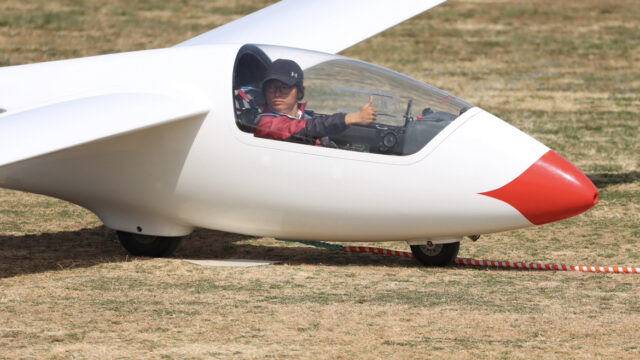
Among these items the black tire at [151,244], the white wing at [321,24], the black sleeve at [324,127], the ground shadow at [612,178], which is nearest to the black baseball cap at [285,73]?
the black sleeve at [324,127]

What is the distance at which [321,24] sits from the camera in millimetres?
12859

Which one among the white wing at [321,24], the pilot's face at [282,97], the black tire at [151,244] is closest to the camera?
the pilot's face at [282,97]

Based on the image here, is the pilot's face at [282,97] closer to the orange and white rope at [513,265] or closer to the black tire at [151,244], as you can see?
the black tire at [151,244]

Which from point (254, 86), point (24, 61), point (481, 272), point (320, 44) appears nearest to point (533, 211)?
point (481, 272)

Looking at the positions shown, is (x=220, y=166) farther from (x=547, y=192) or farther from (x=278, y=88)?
(x=547, y=192)

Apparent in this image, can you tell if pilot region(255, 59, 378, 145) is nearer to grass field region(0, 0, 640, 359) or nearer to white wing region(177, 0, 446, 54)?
grass field region(0, 0, 640, 359)

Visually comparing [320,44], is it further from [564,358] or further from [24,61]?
[24,61]

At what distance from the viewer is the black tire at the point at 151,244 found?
32.1 ft

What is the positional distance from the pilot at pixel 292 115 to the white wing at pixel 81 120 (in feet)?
1.95

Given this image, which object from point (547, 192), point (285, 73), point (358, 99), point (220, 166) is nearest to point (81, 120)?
point (220, 166)

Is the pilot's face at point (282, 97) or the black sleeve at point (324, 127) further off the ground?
the pilot's face at point (282, 97)

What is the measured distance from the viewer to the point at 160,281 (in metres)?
8.87

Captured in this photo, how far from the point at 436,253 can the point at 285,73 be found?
220 cm

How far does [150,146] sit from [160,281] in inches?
48.6
